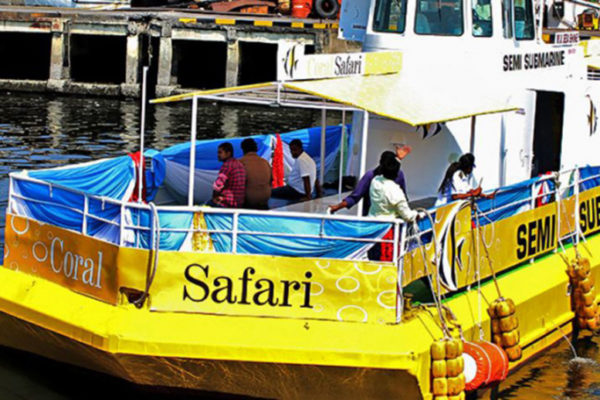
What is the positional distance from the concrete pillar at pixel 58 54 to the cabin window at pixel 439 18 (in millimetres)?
27488

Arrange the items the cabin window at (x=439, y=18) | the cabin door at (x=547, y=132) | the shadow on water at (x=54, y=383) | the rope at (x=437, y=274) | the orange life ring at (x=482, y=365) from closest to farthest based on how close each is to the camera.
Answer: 1. the rope at (x=437, y=274)
2. the orange life ring at (x=482, y=365)
3. the shadow on water at (x=54, y=383)
4. the cabin window at (x=439, y=18)
5. the cabin door at (x=547, y=132)

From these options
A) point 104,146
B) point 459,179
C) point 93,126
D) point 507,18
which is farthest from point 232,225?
point 93,126

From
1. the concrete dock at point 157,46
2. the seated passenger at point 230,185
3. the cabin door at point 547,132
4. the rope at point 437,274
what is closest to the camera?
the rope at point 437,274

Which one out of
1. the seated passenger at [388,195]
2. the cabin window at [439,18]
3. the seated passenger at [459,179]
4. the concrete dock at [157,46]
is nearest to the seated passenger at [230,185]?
the seated passenger at [388,195]

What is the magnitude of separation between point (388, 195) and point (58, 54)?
30695 mm

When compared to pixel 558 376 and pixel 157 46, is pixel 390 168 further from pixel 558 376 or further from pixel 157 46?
pixel 157 46

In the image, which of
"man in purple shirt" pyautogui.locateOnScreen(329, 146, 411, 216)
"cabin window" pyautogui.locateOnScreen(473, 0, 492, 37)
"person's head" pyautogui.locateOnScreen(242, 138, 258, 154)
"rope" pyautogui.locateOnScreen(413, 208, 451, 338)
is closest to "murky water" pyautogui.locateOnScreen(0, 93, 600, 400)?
"rope" pyautogui.locateOnScreen(413, 208, 451, 338)

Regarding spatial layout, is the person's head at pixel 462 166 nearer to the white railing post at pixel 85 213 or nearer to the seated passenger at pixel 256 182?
the seated passenger at pixel 256 182

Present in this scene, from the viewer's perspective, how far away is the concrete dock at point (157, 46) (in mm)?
36469

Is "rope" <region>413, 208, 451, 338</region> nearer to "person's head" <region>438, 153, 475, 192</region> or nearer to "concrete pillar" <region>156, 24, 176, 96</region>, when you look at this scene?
"person's head" <region>438, 153, 475, 192</region>

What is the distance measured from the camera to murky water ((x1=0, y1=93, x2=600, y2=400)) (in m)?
9.54

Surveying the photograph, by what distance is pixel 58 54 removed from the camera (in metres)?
37.3

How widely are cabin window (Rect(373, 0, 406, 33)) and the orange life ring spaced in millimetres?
4442

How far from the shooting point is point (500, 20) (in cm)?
1192
